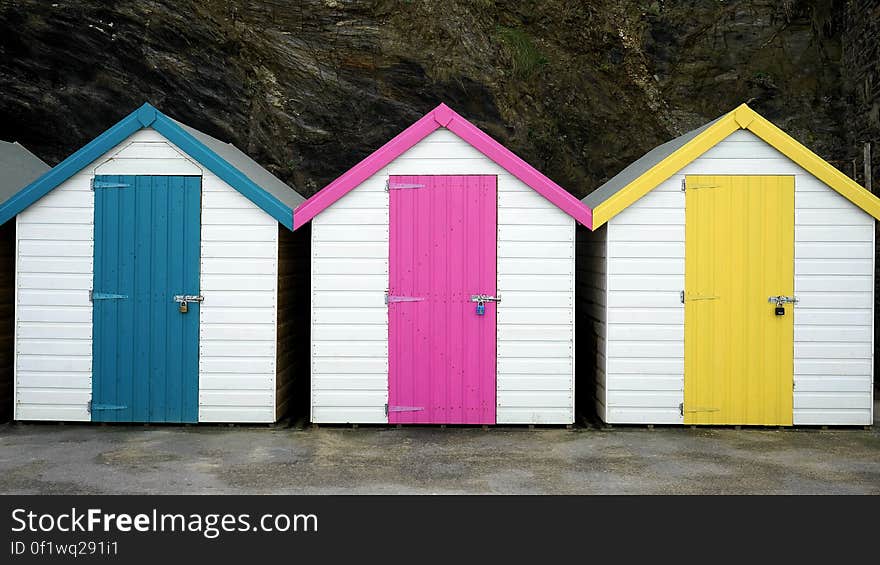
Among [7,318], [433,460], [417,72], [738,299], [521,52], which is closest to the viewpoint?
[433,460]

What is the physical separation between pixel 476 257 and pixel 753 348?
2.69 meters

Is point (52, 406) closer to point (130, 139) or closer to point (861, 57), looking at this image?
point (130, 139)

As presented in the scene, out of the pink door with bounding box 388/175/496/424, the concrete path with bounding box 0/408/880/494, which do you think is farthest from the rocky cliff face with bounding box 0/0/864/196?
the concrete path with bounding box 0/408/880/494

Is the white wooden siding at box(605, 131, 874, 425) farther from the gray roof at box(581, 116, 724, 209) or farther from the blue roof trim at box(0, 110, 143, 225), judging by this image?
the blue roof trim at box(0, 110, 143, 225)

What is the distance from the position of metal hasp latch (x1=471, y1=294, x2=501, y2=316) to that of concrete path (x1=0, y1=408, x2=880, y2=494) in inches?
44.0

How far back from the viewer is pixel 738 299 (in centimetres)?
827

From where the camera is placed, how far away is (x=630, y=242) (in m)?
8.29

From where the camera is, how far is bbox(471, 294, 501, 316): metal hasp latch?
828cm

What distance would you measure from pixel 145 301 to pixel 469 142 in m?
3.34

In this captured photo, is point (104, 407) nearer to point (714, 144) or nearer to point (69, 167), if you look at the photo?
point (69, 167)

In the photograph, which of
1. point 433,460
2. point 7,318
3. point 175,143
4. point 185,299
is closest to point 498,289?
point 433,460

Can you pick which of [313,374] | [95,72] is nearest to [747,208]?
[313,374]

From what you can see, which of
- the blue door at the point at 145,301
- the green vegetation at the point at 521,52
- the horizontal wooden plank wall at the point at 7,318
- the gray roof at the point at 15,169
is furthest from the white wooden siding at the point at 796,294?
the green vegetation at the point at 521,52

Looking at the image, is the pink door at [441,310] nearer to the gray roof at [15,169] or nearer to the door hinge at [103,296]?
the door hinge at [103,296]
